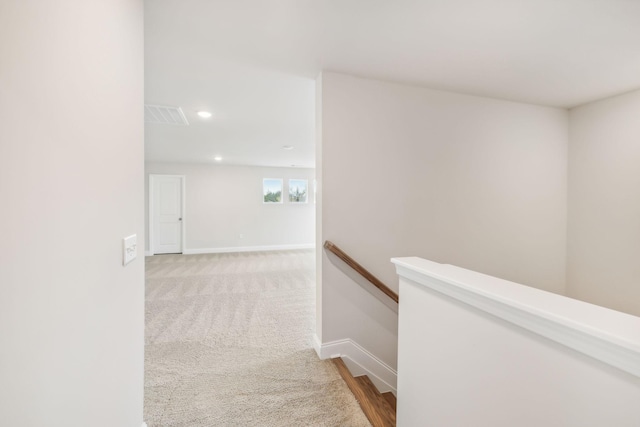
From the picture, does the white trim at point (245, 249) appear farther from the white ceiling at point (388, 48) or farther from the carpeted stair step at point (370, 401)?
the carpeted stair step at point (370, 401)

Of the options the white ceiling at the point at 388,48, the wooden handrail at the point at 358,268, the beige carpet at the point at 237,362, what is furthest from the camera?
the wooden handrail at the point at 358,268

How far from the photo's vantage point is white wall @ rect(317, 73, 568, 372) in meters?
2.04

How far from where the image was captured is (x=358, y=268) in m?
2.00

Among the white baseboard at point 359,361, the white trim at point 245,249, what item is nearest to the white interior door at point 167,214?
the white trim at point 245,249

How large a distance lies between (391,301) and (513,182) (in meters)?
1.82

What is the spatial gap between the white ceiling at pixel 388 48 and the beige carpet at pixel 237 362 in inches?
89.1

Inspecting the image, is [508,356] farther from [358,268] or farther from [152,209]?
[152,209]

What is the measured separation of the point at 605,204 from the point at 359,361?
2862 mm

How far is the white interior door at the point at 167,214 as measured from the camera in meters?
6.15

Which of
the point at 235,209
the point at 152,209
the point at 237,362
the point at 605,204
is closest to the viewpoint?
the point at 237,362

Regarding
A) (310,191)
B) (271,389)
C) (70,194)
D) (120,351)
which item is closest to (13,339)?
(70,194)

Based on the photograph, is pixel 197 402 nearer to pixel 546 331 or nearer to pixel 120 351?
pixel 120 351

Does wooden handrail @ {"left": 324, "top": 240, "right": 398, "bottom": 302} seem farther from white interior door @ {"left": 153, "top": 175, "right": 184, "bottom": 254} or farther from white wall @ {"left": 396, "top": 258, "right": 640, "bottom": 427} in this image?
white interior door @ {"left": 153, "top": 175, "right": 184, "bottom": 254}

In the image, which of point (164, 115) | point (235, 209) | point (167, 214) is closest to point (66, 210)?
point (164, 115)
